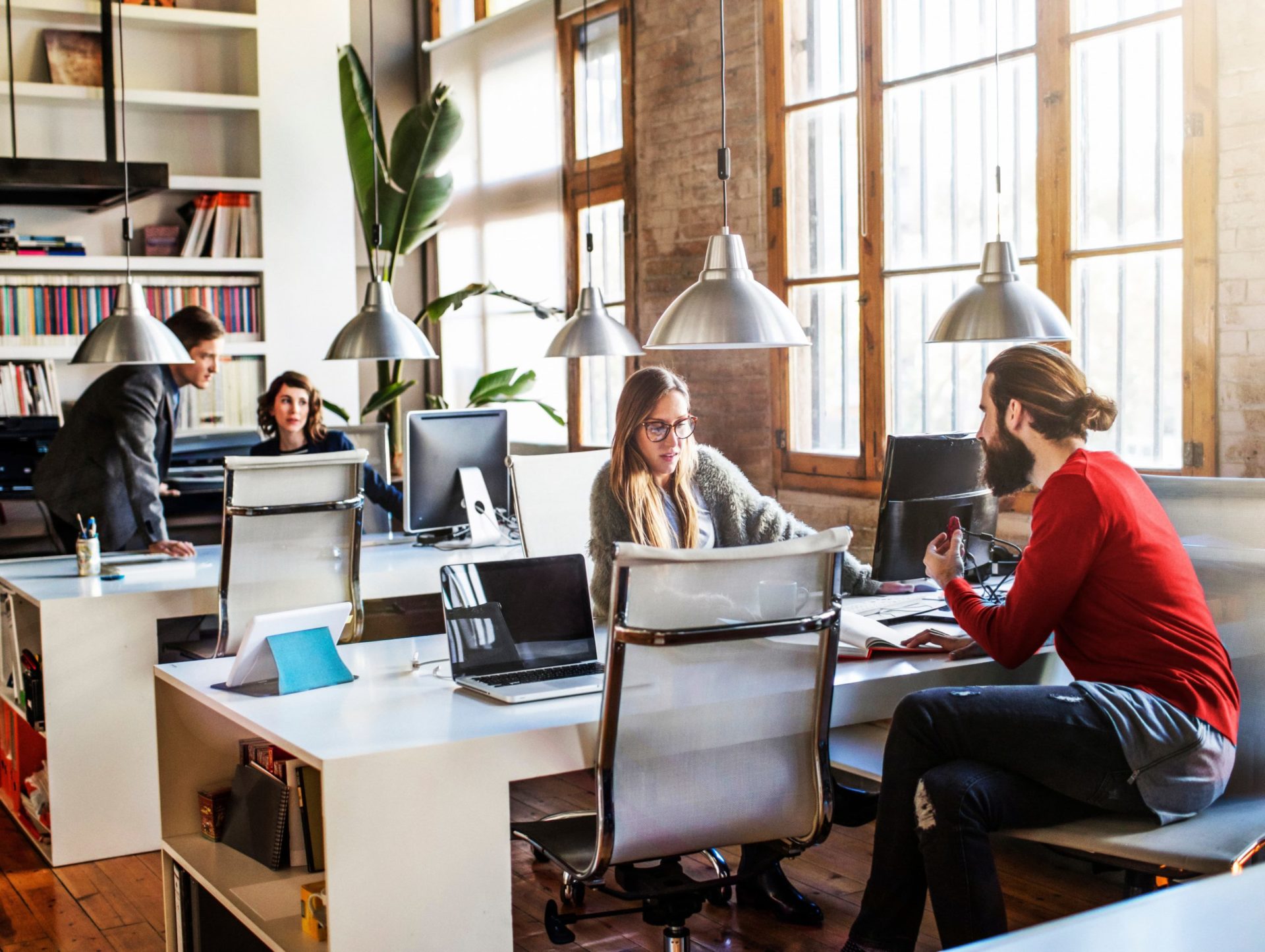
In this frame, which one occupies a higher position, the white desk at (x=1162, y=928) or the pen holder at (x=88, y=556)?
the white desk at (x=1162, y=928)

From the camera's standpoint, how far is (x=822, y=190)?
5.50 metres

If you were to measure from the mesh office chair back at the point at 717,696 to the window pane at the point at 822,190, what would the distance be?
3.38 m

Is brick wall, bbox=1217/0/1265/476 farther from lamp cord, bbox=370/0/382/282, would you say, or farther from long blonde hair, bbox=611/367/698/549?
lamp cord, bbox=370/0/382/282

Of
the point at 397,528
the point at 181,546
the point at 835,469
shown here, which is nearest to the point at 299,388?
the point at 181,546

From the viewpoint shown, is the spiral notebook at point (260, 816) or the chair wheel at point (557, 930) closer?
the chair wheel at point (557, 930)

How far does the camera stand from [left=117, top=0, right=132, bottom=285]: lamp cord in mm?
4699

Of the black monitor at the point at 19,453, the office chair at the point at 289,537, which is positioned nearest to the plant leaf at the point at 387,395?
the black monitor at the point at 19,453

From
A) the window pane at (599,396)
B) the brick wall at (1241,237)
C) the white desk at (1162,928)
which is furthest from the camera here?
the window pane at (599,396)

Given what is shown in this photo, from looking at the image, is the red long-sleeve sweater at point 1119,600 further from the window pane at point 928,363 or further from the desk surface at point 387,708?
the window pane at point 928,363

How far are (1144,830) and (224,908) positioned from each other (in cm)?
181

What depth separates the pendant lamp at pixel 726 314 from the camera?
2.92 metres

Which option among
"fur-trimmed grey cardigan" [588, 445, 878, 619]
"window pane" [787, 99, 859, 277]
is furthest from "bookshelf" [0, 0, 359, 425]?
"fur-trimmed grey cardigan" [588, 445, 878, 619]

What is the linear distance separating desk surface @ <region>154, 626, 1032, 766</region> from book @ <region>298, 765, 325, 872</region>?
0.51 ft

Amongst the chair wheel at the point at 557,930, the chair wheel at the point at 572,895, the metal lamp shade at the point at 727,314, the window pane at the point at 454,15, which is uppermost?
the window pane at the point at 454,15
